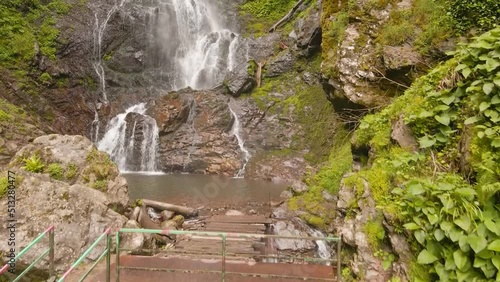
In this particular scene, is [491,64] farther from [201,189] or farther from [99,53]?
[99,53]

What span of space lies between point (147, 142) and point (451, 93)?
15473 mm

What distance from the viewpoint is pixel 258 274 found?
404cm

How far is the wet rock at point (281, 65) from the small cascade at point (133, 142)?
26.2 ft

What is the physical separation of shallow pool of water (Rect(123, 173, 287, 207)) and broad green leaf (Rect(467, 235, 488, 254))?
854cm

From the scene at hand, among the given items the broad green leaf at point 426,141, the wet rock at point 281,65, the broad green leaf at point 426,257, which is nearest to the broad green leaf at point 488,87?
the broad green leaf at point 426,141

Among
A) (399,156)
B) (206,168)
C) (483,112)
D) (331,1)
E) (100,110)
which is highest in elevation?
(331,1)

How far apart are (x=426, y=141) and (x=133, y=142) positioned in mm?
15717

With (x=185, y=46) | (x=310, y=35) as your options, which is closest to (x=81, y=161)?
(x=310, y=35)

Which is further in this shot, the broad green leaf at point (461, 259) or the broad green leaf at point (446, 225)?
the broad green leaf at point (446, 225)

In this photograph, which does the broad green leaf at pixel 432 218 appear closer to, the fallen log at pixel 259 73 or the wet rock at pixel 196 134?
the wet rock at pixel 196 134

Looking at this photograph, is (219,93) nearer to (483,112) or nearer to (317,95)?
(317,95)

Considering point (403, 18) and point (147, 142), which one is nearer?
point (403, 18)

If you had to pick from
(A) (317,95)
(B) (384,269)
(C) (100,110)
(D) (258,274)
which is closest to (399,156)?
(B) (384,269)

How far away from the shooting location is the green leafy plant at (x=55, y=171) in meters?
7.50
